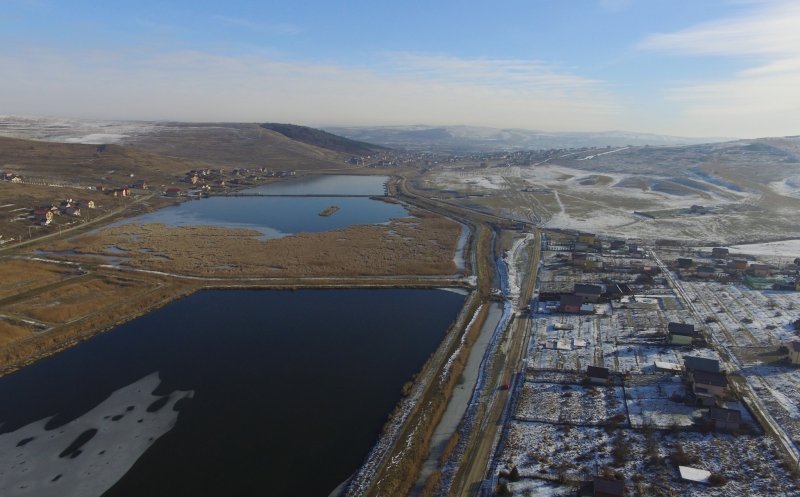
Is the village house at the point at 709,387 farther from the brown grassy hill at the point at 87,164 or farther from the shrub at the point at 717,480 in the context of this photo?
the brown grassy hill at the point at 87,164

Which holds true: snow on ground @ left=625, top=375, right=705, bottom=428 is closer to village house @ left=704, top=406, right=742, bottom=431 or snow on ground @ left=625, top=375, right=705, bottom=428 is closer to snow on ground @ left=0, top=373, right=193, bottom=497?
village house @ left=704, top=406, right=742, bottom=431

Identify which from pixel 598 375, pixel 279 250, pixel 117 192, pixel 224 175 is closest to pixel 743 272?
pixel 598 375

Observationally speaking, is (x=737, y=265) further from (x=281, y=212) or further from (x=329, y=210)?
(x=281, y=212)

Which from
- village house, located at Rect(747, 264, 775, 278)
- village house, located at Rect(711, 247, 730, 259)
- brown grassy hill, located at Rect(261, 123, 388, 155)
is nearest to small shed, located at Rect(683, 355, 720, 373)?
village house, located at Rect(747, 264, 775, 278)

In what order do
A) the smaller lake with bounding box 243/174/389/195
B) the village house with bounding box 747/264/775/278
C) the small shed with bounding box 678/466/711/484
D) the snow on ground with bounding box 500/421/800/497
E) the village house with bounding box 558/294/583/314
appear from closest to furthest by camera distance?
the snow on ground with bounding box 500/421/800/497
the small shed with bounding box 678/466/711/484
the village house with bounding box 558/294/583/314
the village house with bounding box 747/264/775/278
the smaller lake with bounding box 243/174/389/195

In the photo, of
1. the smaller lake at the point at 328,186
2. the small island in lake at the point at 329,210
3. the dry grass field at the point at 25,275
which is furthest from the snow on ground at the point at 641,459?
the smaller lake at the point at 328,186
